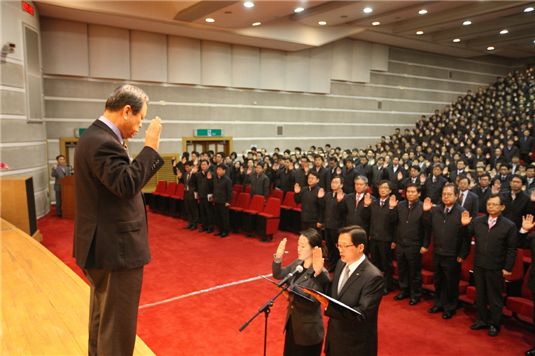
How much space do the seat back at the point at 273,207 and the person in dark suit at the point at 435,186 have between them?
10.6ft

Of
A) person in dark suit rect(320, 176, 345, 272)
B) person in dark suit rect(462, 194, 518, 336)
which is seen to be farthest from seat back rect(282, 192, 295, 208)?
person in dark suit rect(462, 194, 518, 336)

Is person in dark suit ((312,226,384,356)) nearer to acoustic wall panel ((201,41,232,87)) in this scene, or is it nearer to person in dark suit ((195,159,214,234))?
person in dark suit ((195,159,214,234))

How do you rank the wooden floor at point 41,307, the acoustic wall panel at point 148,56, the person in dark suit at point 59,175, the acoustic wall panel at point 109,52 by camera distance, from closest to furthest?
the wooden floor at point 41,307
the person in dark suit at point 59,175
the acoustic wall panel at point 109,52
the acoustic wall panel at point 148,56

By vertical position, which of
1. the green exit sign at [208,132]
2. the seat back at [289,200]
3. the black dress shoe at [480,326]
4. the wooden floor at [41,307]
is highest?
the green exit sign at [208,132]

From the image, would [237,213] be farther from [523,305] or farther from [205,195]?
[523,305]

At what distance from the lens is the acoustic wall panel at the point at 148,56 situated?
12.5 metres

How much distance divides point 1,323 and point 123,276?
1861mm

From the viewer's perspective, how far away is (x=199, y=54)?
13680mm

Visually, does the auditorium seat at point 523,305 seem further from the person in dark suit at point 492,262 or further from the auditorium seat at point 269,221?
the auditorium seat at point 269,221

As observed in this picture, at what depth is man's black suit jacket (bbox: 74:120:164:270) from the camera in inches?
59.9

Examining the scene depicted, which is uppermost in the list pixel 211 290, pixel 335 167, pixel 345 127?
pixel 345 127

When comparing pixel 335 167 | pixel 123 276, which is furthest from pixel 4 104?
pixel 123 276

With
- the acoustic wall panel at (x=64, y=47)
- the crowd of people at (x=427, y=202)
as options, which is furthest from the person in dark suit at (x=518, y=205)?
the acoustic wall panel at (x=64, y=47)

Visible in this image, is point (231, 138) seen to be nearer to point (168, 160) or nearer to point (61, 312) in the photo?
point (168, 160)
